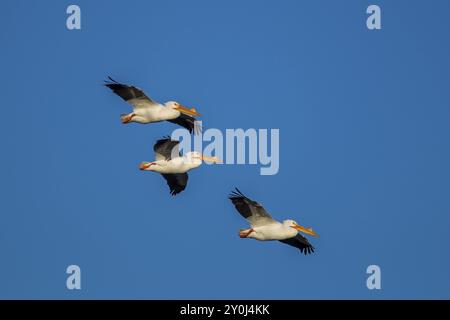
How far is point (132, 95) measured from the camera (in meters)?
24.7

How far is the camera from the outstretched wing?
26.0 metres

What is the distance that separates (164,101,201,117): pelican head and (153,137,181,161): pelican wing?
62 cm

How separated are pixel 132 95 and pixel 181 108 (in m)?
1.04

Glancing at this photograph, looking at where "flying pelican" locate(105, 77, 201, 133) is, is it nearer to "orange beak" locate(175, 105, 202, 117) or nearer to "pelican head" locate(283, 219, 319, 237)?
"orange beak" locate(175, 105, 202, 117)

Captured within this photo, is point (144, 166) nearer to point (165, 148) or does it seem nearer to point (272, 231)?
point (165, 148)

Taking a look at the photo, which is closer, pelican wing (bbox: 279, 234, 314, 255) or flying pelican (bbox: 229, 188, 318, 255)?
flying pelican (bbox: 229, 188, 318, 255)

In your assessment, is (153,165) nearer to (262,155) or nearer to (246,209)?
(246,209)

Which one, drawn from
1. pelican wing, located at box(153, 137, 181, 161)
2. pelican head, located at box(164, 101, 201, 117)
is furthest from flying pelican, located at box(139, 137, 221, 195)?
pelican head, located at box(164, 101, 201, 117)

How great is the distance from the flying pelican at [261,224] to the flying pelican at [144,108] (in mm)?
2102

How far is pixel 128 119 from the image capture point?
81.4 ft

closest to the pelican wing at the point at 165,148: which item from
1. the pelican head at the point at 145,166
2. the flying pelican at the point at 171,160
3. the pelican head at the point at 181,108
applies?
the flying pelican at the point at 171,160

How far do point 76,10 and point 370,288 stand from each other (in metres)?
8.38
